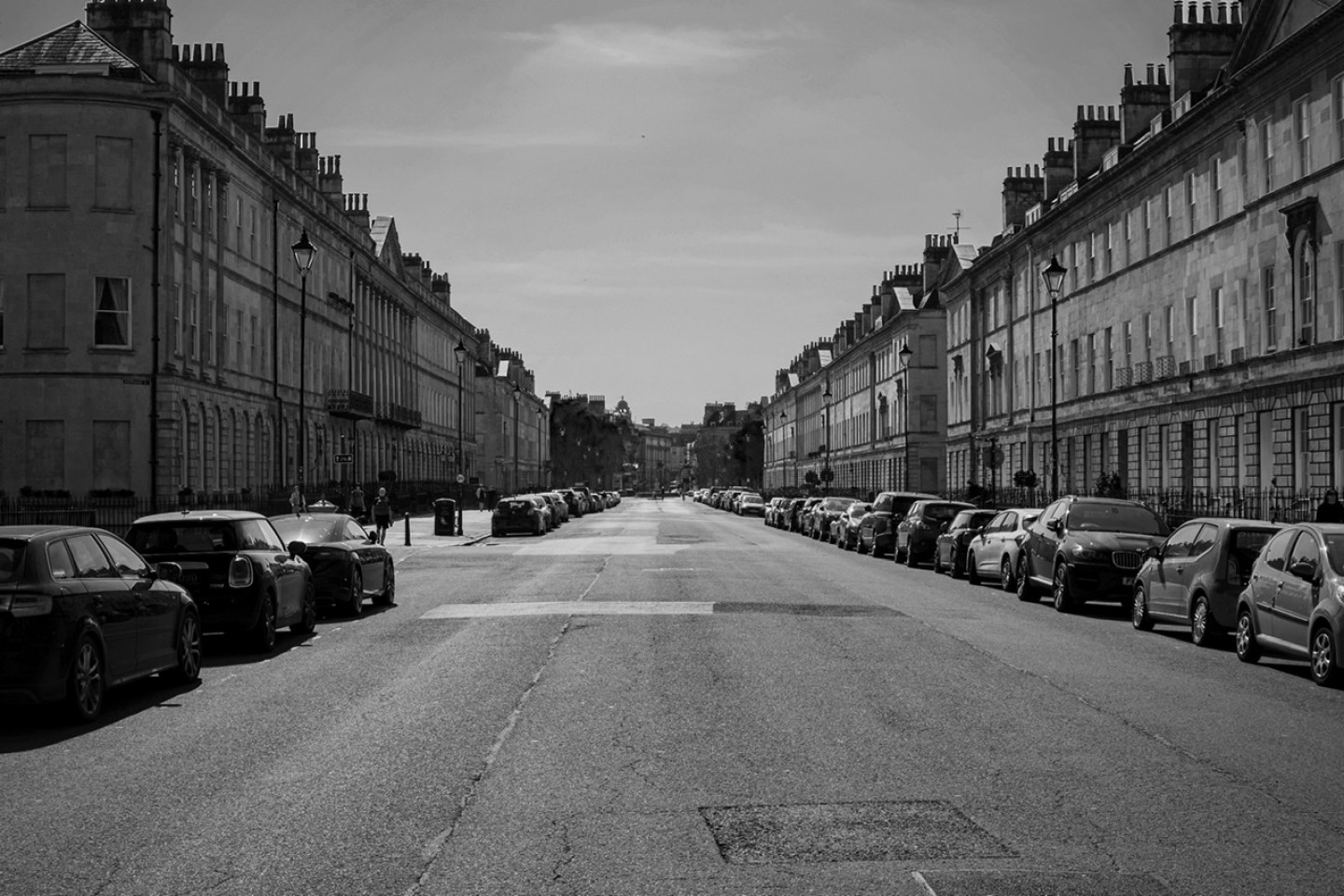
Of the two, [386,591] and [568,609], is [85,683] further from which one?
[386,591]

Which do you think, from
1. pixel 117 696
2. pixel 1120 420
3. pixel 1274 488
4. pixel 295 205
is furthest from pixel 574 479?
pixel 117 696

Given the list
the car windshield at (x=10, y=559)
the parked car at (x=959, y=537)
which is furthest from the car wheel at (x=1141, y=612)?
the car windshield at (x=10, y=559)

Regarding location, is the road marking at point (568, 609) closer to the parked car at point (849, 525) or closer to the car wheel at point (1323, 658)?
the car wheel at point (1323, 658)

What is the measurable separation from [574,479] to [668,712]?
186 meters

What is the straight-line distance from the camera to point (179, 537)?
16.0m

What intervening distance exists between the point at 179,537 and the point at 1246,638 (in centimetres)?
1164

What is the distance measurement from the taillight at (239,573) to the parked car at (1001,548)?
1433 centimetres

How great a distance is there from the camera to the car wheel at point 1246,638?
1552cm

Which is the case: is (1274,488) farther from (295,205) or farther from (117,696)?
(295,205)

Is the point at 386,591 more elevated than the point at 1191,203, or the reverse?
the point at 1191,203

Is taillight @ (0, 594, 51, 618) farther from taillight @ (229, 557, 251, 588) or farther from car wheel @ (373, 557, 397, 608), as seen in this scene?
car wheel @ (373, 557, 397, 608)

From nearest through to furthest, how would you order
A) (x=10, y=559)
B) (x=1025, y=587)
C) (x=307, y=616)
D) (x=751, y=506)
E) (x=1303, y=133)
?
(x=10, y=559)
(x=307, y=616)
(x=1025, y=587)
(x=1303, y=133)
(x=751, y=506)

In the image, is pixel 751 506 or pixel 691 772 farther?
pixel 751 506

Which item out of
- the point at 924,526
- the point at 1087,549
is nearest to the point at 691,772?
the point at 1087,549
